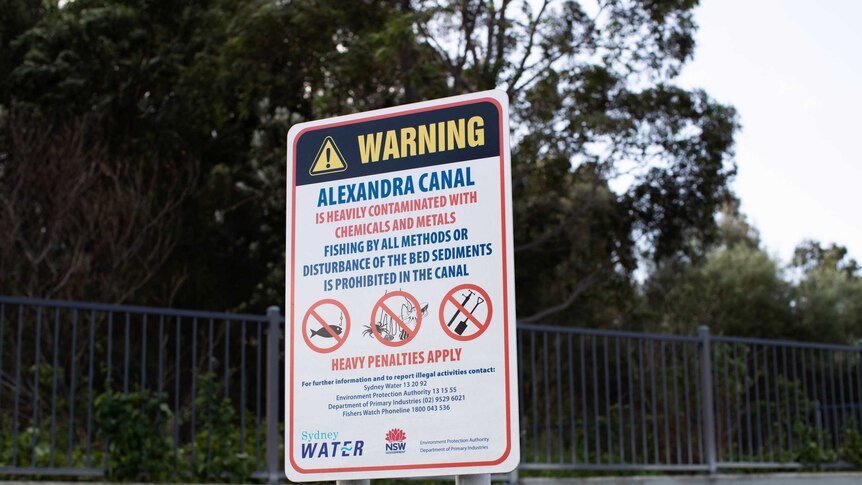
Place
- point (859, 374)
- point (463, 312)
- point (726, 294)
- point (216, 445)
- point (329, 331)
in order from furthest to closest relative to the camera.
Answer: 1. point (726, 294)
2. point (859, 374)
3. point (216, 445)
4. point (329, 331)
5. point (463, 312)

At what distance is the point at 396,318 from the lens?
2.54 metres

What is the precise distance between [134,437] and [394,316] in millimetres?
5993

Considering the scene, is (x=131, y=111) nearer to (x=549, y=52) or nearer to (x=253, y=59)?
(x=253, y=59)

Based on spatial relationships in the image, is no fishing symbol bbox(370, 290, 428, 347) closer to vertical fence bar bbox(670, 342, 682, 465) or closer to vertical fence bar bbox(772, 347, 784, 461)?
vertical fence bar bbox(670, 342, 682, 465)

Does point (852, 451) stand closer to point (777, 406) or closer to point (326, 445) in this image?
point (777, 406)

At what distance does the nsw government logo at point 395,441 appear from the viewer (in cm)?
246

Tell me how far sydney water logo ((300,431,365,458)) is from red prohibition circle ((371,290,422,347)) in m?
0.24

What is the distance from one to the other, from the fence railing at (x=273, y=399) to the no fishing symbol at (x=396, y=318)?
18.1 ft

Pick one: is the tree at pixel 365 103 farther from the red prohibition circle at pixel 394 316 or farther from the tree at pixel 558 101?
the red prohibition circle at pixel 394 316

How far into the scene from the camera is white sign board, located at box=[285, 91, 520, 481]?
7.97ft

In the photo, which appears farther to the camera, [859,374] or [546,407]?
[859,374]

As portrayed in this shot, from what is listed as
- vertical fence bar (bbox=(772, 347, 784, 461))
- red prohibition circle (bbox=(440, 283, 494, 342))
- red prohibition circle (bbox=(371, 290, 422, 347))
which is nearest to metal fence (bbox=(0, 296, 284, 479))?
vertical fence bar (bbox=(772, 347, 784, 461))

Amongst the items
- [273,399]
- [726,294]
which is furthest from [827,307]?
[273,399]

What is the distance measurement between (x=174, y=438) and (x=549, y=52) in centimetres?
894
